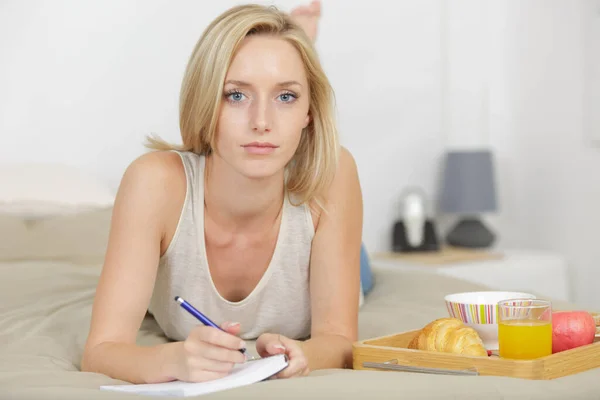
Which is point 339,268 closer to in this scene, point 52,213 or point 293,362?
point 293,362

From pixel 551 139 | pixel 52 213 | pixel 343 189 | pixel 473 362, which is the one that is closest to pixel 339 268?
pixel 343 189

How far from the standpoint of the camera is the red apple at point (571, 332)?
4.74 feet

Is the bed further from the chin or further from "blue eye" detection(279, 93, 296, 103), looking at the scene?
"blue eye" detection(279, 93, 296, 103)

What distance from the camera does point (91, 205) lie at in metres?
2.88

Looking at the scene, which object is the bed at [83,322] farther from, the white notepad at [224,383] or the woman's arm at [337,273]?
the woman's arm at [337,273]

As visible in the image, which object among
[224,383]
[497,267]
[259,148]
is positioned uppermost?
[259,148]

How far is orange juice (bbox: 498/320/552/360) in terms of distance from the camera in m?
1.34

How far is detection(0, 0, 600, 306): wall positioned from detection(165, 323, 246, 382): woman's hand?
6.91 ft

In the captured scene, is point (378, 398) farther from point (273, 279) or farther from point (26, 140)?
point (26, 140)

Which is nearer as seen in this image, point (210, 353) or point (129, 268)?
point (210, 353)

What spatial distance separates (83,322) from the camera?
2111mm

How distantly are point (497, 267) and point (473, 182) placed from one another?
45 centimetres

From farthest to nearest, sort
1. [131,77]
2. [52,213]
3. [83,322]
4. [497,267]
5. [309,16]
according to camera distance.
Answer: [497,267]
[131,77]
[309,16]
[52,213]
[83,322]

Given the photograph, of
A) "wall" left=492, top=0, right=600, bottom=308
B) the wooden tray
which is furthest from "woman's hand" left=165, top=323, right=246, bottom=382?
"wall" left=492, top=0, right=600, bottom=308
